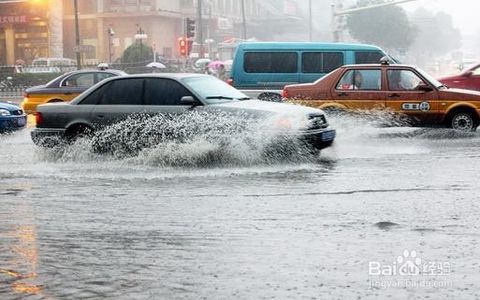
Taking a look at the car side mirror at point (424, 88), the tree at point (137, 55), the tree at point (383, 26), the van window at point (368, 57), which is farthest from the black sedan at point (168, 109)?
the tree at point (383, 26)

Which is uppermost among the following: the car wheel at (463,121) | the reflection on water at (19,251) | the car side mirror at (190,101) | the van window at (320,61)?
the van window at (320,61)

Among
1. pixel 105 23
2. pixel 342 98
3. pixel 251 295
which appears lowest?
pixel 251 295

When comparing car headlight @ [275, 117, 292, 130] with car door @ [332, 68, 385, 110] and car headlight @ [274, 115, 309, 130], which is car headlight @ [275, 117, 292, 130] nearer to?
car headlight @ [274, 115, 309, 130]

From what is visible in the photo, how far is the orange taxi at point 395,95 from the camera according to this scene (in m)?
13.3

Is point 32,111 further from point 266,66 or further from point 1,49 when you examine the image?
point 1,49

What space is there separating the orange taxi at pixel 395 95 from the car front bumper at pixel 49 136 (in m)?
4.56

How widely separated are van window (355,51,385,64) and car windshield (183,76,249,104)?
6.04m

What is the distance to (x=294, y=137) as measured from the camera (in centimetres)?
986

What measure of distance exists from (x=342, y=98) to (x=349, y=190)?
5629mm

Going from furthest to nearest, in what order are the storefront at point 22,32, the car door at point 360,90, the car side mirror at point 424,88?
the storefront at point 22,32
the car door at point 360,90
the car side mirror at point 424,88

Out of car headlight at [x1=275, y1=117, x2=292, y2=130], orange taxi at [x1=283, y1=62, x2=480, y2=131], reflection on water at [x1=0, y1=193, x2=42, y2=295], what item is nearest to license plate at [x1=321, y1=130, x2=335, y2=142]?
car headlight at [x1=275, y1=117, x2=292, y2=130]

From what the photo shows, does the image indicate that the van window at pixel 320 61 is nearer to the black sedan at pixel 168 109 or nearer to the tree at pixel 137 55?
the black sedan at pixel 168 109

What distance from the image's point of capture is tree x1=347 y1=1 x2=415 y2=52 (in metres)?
70.6

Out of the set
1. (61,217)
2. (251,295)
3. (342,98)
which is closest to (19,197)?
(61,217)
